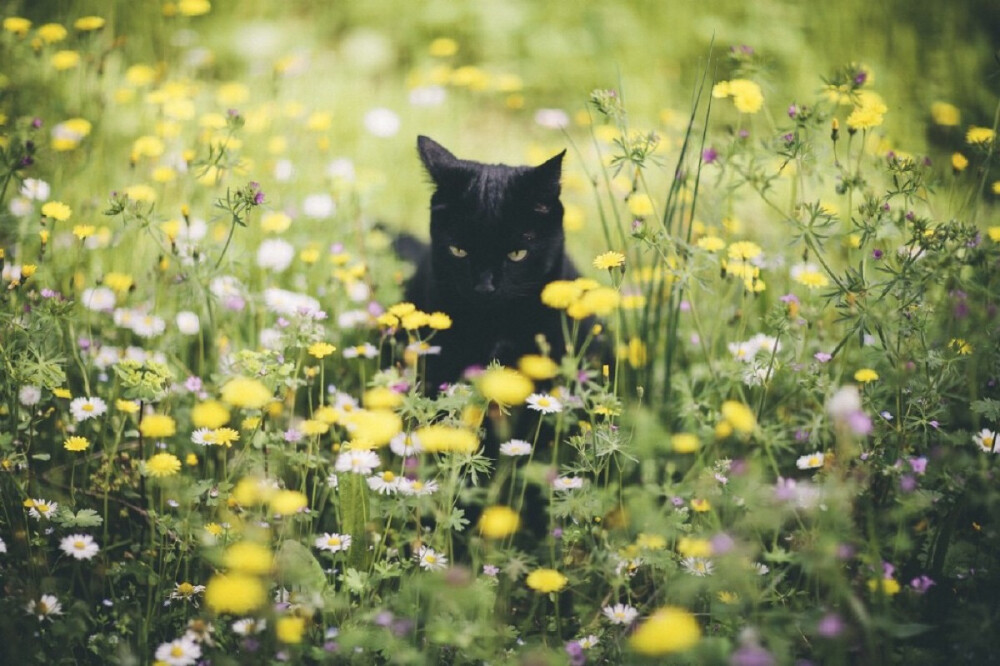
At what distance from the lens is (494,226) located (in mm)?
1892

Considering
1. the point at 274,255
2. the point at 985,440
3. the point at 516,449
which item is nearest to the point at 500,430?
the point at 516,449

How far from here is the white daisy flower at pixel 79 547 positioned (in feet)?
4.18

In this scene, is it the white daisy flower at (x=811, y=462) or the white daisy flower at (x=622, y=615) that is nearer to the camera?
the white daisy flower at (x=622, y=615)

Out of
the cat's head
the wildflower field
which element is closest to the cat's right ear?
the cat's head

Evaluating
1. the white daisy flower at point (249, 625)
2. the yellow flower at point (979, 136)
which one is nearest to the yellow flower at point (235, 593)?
the white daisy flower at point (249, 625)

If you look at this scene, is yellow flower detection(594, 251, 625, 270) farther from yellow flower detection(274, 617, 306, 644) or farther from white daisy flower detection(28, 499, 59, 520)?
white daisy flower detection(28, 499, 59, 520)

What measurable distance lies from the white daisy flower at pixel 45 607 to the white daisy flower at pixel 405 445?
60cm

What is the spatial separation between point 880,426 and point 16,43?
279cm

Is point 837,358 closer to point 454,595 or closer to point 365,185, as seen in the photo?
point 454,595

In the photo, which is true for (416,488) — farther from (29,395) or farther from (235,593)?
(29,395)

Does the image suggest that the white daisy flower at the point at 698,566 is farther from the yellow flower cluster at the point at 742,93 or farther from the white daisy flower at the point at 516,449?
the yellow flower cluster at the point at 742,93

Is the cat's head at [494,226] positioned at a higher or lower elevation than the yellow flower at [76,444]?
higher

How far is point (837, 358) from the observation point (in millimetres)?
1884

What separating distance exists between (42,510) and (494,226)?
3.73 feet
